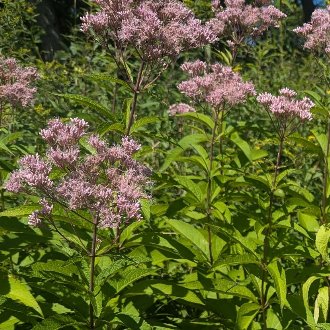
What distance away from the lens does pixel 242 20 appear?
20.3 feet

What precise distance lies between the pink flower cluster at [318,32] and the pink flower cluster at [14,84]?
2.86 meters

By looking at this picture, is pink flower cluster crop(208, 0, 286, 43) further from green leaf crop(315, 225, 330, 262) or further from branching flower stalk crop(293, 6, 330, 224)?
green leaf crop(315, 225, 330, 262)

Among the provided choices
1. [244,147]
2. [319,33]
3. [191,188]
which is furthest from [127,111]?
[319,33]

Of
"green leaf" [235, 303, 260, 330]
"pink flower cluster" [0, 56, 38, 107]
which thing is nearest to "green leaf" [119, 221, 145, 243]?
"green leaf" [235, 303, 260, 330]

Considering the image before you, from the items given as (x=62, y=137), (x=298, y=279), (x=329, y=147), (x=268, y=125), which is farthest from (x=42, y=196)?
(x=268, y=125)

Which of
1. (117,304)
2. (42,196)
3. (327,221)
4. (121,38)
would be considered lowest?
(117,304)

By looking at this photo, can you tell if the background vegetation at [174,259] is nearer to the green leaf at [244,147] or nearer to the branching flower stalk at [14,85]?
the green leaf at [244,147]

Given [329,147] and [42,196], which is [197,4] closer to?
[329,147]

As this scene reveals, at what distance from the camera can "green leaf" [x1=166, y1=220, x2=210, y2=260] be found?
394 centimetres

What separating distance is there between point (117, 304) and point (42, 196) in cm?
88

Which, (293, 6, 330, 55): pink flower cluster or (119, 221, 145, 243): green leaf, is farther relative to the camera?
(293, 6, 330, 55): pink flower cluster

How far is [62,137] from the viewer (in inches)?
123

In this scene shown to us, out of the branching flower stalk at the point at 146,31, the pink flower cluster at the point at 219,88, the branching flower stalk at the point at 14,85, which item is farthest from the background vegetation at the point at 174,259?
the branching flower stalk at the point at 14,85

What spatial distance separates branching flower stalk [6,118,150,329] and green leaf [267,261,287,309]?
940 mm
